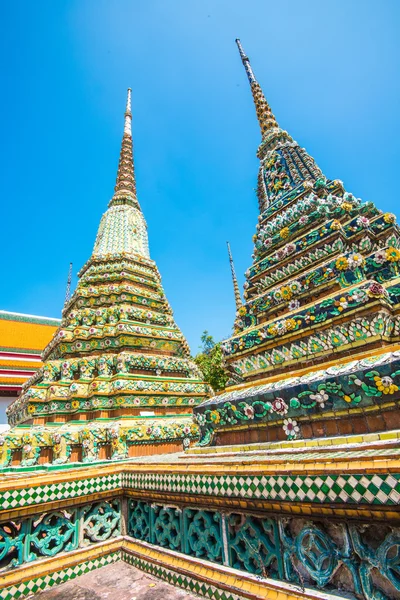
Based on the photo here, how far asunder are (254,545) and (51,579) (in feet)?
7.06

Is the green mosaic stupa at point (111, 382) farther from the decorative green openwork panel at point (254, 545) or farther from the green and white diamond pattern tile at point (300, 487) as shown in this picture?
the decorative green openwork panel at point (254, 545)

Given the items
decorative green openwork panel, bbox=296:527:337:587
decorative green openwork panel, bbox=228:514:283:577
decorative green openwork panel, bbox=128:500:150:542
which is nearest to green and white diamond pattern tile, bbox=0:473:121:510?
decorative green openwork panel, bbox=128:500:150:542

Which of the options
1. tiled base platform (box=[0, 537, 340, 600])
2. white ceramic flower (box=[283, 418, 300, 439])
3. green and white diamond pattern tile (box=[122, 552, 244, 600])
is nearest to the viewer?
tiled base platform (box=[0, 537, 340, 600])

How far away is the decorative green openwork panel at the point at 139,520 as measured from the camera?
373cm

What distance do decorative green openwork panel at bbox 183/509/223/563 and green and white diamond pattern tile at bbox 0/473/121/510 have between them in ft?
3.86

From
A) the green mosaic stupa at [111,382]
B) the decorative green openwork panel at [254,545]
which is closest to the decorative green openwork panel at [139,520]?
the decorative green openwork panel at [254,545]

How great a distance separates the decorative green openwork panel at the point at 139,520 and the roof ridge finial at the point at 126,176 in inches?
512

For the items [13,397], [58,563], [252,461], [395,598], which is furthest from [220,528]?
[13,397]

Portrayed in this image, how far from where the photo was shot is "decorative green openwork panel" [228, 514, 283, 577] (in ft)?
8.21

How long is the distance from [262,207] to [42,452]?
8.32m

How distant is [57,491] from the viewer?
343cm

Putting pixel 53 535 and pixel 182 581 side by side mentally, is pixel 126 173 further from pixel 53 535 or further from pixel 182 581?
pixel 182 581

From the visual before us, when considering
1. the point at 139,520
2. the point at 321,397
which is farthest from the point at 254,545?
the point at 139,520

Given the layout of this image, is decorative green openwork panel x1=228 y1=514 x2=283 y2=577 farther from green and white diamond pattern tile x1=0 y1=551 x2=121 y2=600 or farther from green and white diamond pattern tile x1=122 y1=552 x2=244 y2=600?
green and white diamond pattern tile x1=0 y1=551 x2=121 y2=600
